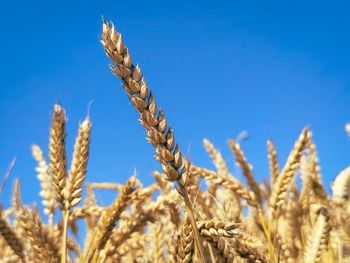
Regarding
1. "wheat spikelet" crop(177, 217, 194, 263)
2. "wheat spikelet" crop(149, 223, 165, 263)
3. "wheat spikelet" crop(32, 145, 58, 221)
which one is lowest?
"wheat spikelet" crop(177, 217, 194, 263)

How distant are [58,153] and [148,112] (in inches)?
33.8

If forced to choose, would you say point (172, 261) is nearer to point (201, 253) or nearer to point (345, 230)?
point (201, 253)

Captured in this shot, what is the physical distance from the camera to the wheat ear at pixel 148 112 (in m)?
1.01

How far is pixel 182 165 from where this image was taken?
3.48 feet

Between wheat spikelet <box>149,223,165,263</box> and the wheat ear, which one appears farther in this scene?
wheat spikelet <box>149,223,165,263</box>

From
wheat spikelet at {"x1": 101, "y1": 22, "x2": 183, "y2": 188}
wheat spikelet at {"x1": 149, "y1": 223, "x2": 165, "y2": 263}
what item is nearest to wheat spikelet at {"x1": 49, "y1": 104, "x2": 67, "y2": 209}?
wheat spikelet at {"x1": 101, "y1": 22, "x2": 183, "y2": 188}

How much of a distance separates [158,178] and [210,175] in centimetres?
45

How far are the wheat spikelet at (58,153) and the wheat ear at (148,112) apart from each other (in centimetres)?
80

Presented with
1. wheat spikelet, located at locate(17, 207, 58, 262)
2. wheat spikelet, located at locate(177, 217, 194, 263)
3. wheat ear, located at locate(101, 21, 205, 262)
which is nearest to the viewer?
wheat ear, located at locate(101, 21, 205, 262)

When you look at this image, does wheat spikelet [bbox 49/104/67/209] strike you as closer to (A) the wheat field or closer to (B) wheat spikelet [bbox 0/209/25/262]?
(A) the wheat field

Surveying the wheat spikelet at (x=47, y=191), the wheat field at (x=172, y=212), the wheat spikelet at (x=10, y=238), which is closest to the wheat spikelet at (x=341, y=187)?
the wheat field at (x=172, y=212)

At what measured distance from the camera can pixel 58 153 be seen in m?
1.68

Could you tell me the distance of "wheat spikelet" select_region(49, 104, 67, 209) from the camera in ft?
5.36

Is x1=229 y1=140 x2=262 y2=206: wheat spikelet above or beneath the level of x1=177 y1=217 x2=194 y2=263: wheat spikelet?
above
